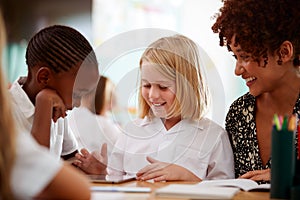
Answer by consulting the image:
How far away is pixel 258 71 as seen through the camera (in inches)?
66.6

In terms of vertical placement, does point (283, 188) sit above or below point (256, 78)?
below

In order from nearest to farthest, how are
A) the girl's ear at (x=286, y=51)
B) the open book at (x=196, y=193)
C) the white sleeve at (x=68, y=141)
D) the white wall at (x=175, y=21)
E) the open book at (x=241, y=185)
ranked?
1. the open book at (x=196, y=193)
2. the open book at (x=241, y=185)
3. the girl's ear at (x=286, y=51)
4. the white sleeve at (x=68, y=141)
5. the white wall at (x=175, y=21)

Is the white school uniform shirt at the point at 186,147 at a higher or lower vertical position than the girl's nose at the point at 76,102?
lower

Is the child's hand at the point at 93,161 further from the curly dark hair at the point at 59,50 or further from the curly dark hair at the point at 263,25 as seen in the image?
the curly dark hair at the point at 263,25

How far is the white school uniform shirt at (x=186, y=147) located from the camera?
5.56ft

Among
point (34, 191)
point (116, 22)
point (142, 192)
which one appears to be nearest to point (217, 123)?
point (142, 192)

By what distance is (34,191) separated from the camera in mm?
777

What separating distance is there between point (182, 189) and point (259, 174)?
1.33ft

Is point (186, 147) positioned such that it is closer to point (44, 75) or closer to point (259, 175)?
point (259, 175)

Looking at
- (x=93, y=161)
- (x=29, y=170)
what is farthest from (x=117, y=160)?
(x=29, y=170)

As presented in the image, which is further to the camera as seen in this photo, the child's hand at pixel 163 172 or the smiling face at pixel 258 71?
the smiling face at pixel 258 71

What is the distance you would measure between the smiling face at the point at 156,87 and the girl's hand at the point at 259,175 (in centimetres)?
29

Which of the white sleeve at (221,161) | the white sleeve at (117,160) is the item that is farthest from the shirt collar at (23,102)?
the white sleeve at (221,161)

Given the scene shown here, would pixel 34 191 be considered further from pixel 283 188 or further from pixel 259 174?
pixel 259 174
